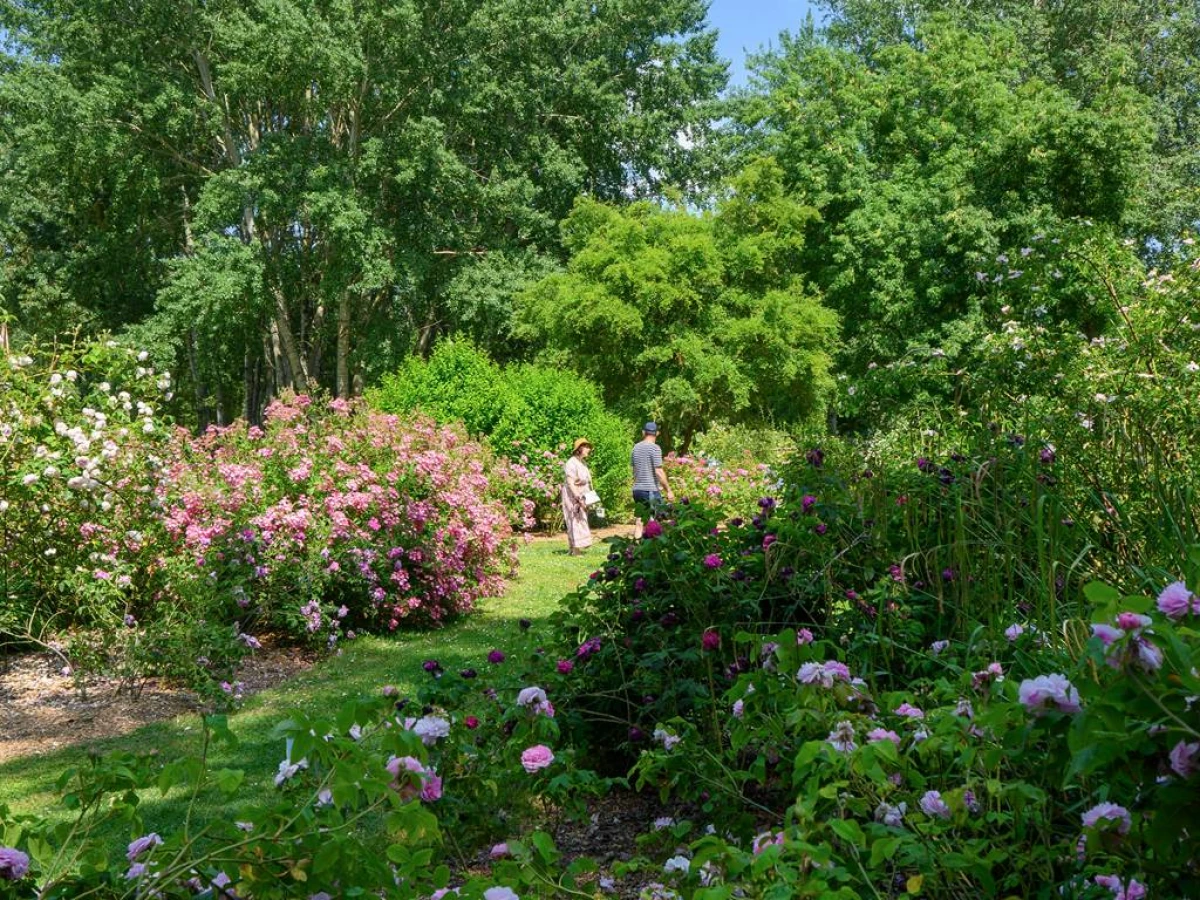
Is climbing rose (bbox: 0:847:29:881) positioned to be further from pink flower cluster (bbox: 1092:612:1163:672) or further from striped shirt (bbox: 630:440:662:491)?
striped shirt (bbox: 630:440:662:491)

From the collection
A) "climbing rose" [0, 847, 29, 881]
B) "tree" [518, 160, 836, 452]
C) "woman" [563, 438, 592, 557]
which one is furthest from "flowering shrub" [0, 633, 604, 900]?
"tree" [518, 160, 836, 452]

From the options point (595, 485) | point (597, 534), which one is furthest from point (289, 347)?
point (597, 534)

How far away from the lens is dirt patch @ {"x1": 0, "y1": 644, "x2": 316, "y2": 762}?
5.96 metres

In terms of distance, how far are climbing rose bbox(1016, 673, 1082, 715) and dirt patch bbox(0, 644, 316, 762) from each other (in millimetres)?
5562

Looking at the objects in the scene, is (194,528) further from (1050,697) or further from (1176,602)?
(1176,602)

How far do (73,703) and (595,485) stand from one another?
1280 centimetres

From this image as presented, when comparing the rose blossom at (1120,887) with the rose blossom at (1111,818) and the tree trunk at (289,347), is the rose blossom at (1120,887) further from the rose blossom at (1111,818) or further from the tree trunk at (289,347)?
the tree trunk at (289,347)

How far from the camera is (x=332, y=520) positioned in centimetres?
830

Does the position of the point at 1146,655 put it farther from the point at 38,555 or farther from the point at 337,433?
the point at 337,433

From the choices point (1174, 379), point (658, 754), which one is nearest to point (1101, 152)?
point (1174, 379)

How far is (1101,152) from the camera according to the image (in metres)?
23.6

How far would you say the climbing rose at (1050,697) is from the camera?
4.88ft

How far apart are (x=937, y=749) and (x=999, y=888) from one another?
32cm

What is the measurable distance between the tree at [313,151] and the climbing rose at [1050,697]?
24131 millimetres
